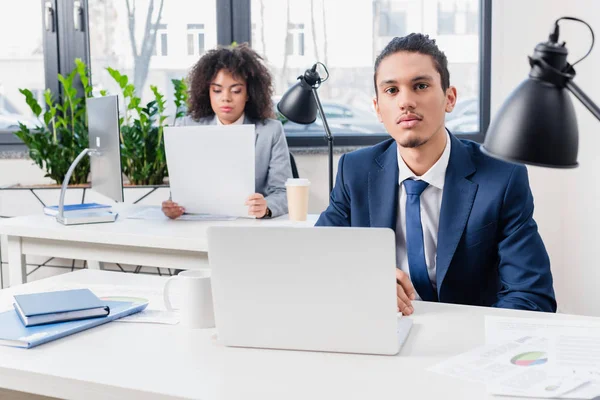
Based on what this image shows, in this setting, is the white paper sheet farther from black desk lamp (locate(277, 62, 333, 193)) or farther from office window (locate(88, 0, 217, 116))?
office window (locate(88, 0, 217, 116))

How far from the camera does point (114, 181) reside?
226 centimetres

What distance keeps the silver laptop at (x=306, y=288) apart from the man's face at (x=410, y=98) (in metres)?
0.64

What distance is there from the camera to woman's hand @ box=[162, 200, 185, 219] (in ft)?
7.93

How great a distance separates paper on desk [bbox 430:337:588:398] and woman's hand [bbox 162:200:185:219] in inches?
59.2

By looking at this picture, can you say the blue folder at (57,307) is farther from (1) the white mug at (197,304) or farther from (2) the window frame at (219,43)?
(2) the window frame at (219,43)

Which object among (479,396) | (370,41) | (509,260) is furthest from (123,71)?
(479,396)

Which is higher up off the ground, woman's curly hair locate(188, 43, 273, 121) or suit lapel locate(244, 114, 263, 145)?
woman's curly hair locate(188, 43, 273, 121)

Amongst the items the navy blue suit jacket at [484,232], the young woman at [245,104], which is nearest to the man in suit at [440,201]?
the navy blue suit jacket at [484,232]

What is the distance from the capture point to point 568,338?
1119mm

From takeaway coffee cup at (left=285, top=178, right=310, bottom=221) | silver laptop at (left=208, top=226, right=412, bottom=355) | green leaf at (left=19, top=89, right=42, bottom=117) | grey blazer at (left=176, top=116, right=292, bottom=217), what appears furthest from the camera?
green leaf at (left=19, top=89, right=42, bottom=117)

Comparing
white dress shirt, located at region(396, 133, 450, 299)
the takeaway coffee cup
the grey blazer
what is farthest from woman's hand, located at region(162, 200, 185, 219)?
white dress shirt, located at region(396, 133, 450, 299)

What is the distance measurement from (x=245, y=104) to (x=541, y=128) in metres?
2.24

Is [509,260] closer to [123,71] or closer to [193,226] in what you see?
[193,226]

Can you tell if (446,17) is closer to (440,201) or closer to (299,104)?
(299,104)
